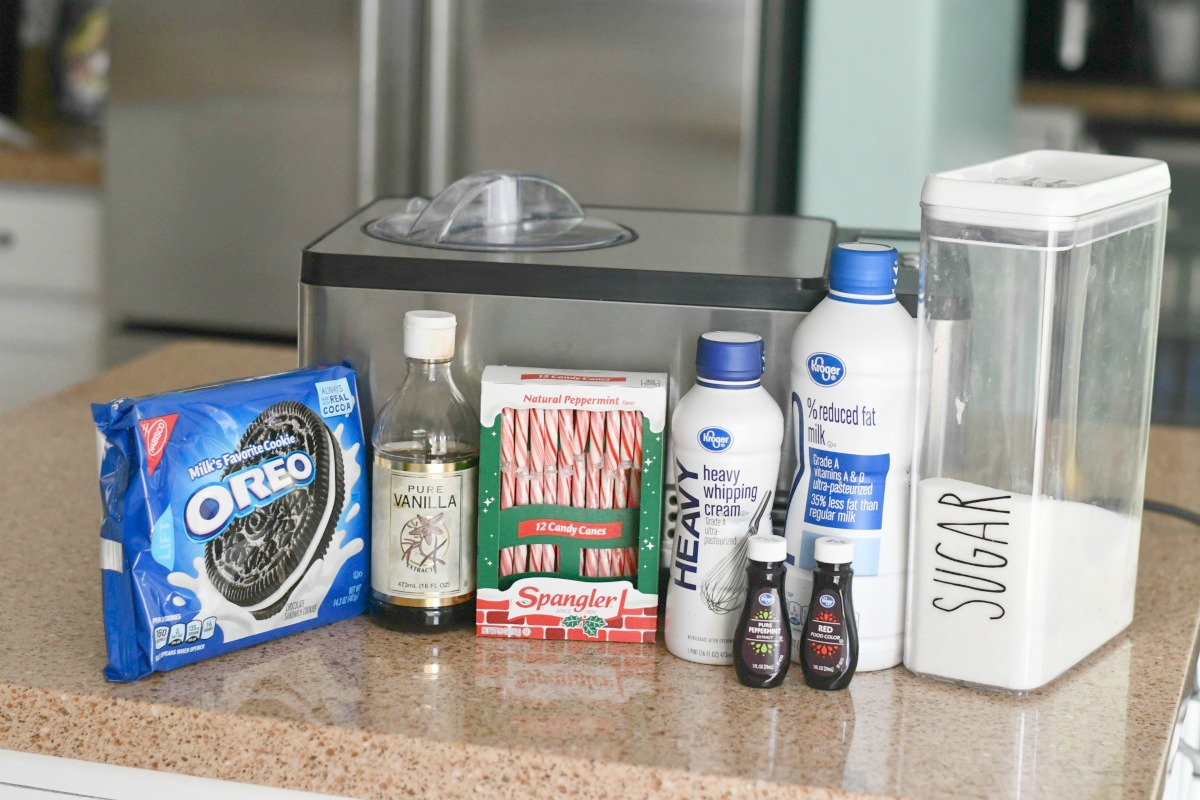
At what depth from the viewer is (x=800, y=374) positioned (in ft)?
2.74

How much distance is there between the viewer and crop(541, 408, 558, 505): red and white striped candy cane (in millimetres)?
855

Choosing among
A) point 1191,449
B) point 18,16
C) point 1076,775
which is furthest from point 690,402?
point 18,16

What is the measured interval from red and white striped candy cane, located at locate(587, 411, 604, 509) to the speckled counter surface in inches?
3.9

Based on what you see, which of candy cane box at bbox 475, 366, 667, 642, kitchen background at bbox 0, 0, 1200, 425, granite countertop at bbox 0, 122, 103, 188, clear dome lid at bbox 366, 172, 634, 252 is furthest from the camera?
granite countertop at bbox 0, 122, 103, 188

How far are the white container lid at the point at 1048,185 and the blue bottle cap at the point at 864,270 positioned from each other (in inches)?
1.6

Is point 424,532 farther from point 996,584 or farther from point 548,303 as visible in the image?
point 996,584

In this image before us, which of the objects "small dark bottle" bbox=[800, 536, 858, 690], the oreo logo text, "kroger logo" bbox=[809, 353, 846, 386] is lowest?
"small dark bottle" bbox=[800, 536, 858, 690]

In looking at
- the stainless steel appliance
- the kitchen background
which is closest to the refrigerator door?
the kitchen background

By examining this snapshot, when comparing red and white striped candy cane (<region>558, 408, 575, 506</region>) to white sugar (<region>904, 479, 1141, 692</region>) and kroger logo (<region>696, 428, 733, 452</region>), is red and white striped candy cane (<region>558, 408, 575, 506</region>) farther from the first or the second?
white sugar (<region>904, 479, 1141, 692</region>)

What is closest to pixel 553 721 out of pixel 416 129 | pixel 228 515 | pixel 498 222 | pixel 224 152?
pixel 228 515

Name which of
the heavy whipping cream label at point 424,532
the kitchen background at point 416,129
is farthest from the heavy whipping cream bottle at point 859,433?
the kitchen background at point 416,129

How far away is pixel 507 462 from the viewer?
86 centimetres

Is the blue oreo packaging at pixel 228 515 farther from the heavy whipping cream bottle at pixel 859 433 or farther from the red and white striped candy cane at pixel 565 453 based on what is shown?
the heavy whipping cream bottle at pixel 859 433

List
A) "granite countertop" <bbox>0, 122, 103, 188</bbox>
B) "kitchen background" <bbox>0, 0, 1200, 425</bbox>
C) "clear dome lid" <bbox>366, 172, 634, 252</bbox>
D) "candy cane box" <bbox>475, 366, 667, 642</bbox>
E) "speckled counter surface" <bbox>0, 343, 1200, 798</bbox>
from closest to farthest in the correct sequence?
"speckled counter surface" <bbox>0, 343, 1200, 798</bbox> → "candy cane box" <bbox>475, 366, 667, 642</bbox> → "clear dome lid" <bbox>366, 172, 634, 252</bbox> → "kitchen background" <bbox>0, 0, 1200, 425</bbox> → "granite countertop" <bbox>0, 122, 103, 188</bbox>
